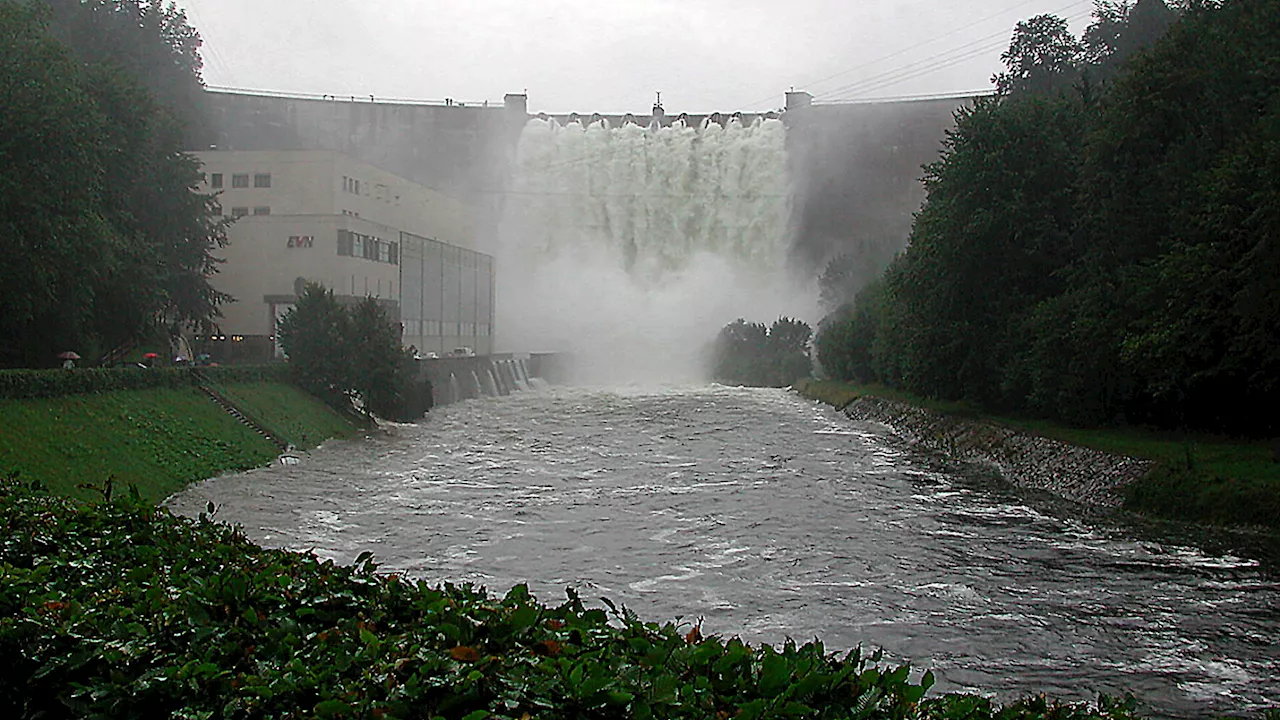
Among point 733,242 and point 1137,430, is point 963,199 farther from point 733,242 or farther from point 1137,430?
point 733,242

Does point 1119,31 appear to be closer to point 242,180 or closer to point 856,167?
point 856,167

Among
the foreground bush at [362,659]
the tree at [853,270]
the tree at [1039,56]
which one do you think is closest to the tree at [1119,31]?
the tree at [1039,56]

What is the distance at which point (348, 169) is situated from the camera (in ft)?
222

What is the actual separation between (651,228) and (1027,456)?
7258 centimetres

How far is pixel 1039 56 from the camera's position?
75.8 meters

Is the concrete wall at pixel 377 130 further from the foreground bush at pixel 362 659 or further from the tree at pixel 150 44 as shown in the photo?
the foreground bush at pixel 362 659

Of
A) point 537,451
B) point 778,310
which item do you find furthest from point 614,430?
point 778,310

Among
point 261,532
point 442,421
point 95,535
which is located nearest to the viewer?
point 95,535

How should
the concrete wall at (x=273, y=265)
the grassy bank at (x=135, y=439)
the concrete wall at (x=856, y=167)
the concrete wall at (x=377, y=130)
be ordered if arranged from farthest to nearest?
the concrete wall at (x=377, y=130) < the concrete wall at (x=856, y=167) < the concrete wall at (x=273, y=265) < the grassy bank at (x=135, y=439)

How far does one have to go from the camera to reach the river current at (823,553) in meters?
14.0

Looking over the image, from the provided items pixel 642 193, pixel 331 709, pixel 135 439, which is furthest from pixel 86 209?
pixel 642 193

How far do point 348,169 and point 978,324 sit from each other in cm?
4151

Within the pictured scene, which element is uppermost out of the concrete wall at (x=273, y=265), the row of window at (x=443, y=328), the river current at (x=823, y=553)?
the concrete wall at (x=273, y=265)

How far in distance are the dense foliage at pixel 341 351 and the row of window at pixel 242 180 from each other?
75.3 ft
